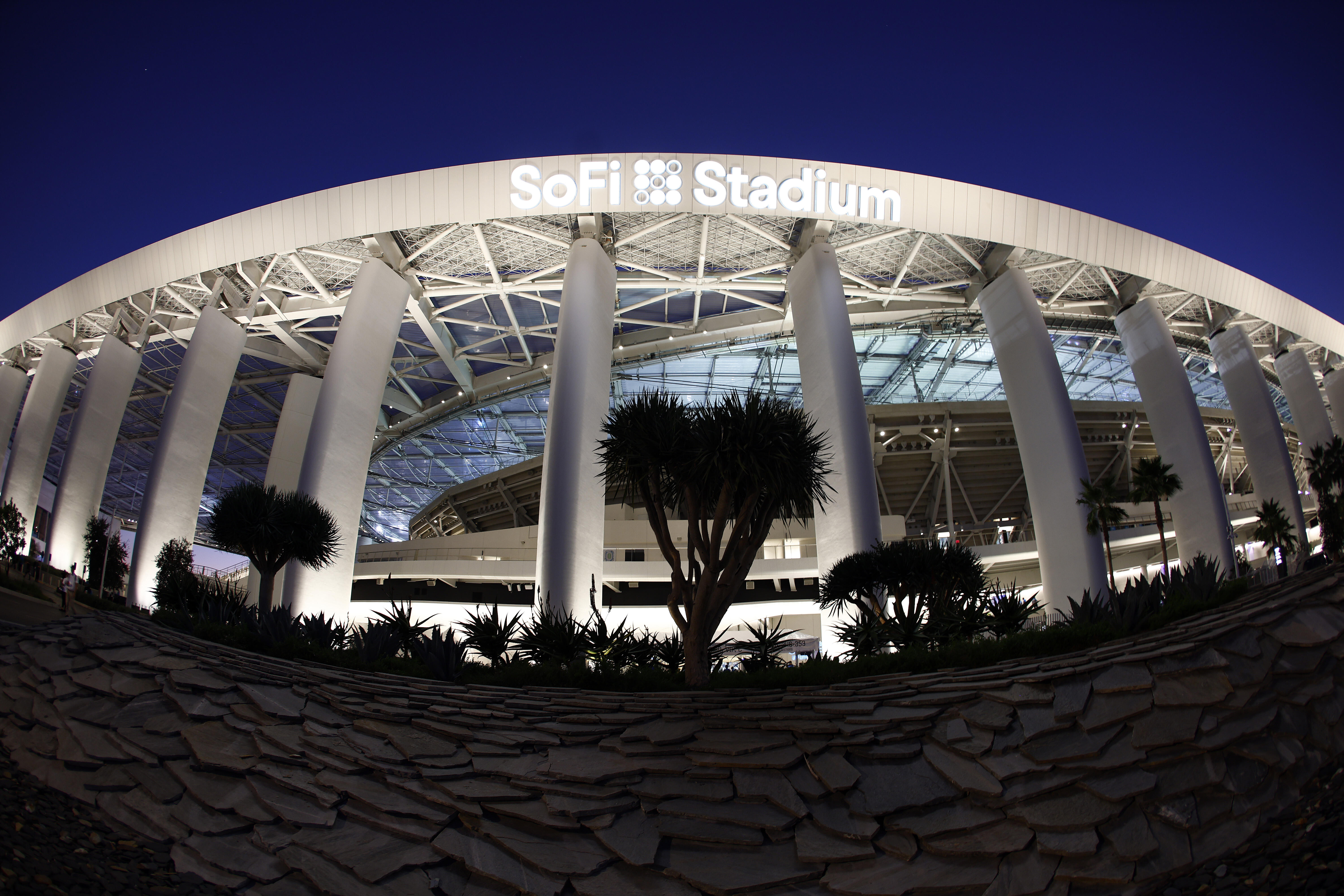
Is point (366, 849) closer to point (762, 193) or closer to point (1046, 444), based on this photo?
point (762, 193)

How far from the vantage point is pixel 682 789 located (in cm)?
632

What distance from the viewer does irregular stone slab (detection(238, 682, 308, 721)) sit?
7.39 meters

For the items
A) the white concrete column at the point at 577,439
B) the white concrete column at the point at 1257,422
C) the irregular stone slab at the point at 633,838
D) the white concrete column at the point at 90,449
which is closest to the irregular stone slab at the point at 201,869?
the irregular stone slab at the point at 633,838

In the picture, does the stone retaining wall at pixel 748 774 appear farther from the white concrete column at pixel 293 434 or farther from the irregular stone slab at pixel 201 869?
the white concrete column at pixel 293 434

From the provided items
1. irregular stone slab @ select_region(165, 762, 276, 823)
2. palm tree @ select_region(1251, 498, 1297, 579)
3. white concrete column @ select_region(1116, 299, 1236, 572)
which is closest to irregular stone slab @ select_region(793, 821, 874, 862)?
irregular stone slab @ select_region(165, 762, 276, 823)

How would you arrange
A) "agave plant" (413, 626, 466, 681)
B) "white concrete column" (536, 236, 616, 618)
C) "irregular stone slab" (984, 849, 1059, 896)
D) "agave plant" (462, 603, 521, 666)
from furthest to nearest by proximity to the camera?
1. "white concrete column" (536, 236, 616, 618)
2. "agave plant" (462, 603, 521, 666)
3. "agave plant" (413, 626, 466, 681)
4. "irregular stone slab" (984, 849, 1059, 896)

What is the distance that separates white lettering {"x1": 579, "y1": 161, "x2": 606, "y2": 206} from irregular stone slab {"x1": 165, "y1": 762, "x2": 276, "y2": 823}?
22.8 meters

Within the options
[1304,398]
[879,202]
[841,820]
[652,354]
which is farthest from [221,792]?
[1304,398]

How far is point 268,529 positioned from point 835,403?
18.2 meters

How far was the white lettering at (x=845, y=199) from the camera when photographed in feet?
86.4

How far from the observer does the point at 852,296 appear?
33.0m

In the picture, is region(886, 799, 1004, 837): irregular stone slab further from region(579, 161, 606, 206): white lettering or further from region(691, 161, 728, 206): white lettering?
region(579, 161, 606, 206): white lettering

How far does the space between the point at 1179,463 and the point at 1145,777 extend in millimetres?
29621

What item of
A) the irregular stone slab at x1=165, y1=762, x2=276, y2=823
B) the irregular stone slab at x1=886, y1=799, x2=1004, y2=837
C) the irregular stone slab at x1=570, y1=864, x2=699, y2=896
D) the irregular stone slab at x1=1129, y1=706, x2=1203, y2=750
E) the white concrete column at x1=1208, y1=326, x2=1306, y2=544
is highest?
the white concrete column at x1=1208, y1=326, x2=1306, y2=544
